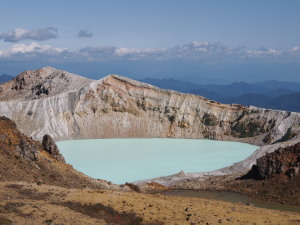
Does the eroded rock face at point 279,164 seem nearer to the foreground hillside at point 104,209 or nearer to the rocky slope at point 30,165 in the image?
the rocky slope at point 30,165

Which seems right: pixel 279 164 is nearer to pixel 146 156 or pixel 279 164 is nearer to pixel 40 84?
pixel 146 156

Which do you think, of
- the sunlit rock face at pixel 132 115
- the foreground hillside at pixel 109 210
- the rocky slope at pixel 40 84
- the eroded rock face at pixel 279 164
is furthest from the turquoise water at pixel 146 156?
the rocky slope at pixel 40 84

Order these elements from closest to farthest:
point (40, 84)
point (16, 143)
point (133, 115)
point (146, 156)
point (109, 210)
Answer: point (109, 210)
point (16, 143)
point (146, 156)
point (133, 115)
point (40, 84)

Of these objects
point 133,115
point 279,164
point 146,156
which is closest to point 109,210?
point 279,164

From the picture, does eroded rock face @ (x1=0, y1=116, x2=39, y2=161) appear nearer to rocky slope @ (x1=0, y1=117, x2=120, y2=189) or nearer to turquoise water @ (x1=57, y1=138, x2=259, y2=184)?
rocky slope @ (x1=0, y1=117, x2=120, y2=189)

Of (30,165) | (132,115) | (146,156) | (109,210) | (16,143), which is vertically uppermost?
(132,115)

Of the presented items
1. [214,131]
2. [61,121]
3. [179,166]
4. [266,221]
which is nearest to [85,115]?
[61,121]

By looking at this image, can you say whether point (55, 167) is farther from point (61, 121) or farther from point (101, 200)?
point (61, 121)
